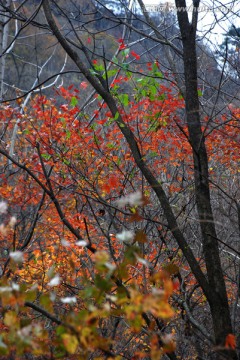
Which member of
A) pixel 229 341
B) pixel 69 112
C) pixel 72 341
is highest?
pixel 69 112

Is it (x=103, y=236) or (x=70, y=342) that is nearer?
(x=70, y=342)

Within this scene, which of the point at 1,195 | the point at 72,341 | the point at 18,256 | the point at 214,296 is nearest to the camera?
the point at 72,341

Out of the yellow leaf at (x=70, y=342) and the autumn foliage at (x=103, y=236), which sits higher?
the autumn foliage at (x=103, y=236)

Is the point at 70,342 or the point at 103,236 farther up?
the point at 103,236

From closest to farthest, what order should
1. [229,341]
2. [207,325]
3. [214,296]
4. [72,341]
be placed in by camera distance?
[72,341], [229,341], [214,296], [207,325]

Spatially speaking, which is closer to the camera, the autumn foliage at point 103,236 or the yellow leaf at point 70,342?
the yellow leaf at point 70,342

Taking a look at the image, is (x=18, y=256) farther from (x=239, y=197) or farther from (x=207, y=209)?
(x=239, y=197)

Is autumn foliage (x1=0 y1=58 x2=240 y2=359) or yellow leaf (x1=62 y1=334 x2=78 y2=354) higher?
autumn foliage (x1=0 y1=58 x2=240 y2=359)

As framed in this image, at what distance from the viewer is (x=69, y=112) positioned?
9.09m

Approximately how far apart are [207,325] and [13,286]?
25.4 ft

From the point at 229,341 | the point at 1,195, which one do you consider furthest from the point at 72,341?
the point at 1,195

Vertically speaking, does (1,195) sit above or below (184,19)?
above

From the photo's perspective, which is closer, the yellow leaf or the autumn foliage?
the yellow leaf

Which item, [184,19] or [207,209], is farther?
[184,19]
